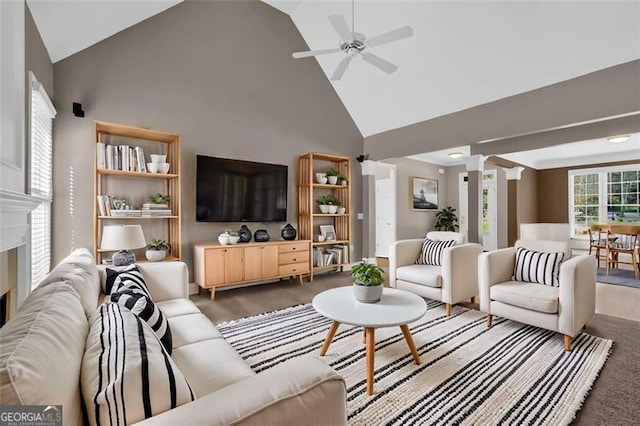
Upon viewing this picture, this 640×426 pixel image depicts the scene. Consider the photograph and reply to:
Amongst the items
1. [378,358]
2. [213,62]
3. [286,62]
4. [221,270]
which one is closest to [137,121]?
[213,62]

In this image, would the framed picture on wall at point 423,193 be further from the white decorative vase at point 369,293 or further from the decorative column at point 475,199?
the white decorative vase at point 369,293

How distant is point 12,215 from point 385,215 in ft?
20.6

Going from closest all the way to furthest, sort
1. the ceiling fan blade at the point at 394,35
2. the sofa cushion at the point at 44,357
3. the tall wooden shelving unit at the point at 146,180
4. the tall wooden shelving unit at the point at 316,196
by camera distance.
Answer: the sofa cushion at the point at 44,357
the ceiling fan blade at the point at 394,35
the tall wooden shelving unit at the point at 146,180
the tall wooden shelving unit at the point at 316,196

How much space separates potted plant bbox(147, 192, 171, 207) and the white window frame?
89 cm

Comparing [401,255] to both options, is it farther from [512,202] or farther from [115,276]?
[512,202]

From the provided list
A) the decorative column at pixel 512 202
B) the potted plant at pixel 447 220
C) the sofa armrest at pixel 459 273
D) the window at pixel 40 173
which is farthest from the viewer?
the potted plant at pixel 447 220

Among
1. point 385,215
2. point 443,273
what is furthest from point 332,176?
point 443,273

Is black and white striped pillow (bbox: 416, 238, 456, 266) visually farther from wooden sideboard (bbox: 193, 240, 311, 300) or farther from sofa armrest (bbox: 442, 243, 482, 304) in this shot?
wooden sideboard (bbox: 193, 240, 311, 300)

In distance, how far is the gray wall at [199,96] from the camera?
3211mm

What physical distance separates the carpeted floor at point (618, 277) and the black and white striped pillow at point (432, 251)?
2897 mm

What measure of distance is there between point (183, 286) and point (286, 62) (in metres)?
3.77

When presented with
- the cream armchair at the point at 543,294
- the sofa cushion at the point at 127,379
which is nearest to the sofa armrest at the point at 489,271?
the cream armchair at the point at 543,294

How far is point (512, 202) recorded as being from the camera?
6625mm

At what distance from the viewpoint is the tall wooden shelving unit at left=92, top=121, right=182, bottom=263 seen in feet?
10.6
